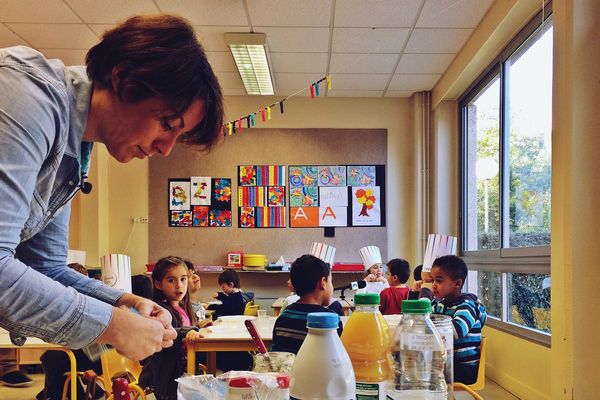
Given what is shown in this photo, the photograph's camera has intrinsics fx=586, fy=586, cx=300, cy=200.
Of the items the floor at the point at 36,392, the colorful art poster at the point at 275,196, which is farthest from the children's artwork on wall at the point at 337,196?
the floor at the point at 36,392

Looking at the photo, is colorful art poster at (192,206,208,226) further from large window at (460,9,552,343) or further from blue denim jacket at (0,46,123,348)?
blue denim jacket at (0,46,123,348)

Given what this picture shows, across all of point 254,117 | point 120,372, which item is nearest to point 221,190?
point 254,117

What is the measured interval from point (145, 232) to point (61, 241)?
219 inches

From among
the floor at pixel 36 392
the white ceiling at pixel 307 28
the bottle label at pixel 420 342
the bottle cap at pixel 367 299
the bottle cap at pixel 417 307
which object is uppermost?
the white ceiling at pixel 307 28

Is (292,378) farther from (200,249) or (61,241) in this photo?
(200,249)

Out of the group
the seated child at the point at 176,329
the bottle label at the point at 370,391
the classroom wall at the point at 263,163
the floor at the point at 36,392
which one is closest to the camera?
the bottle label at the point at 370,391

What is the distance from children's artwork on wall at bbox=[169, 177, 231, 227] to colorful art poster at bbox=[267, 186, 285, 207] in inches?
17.7

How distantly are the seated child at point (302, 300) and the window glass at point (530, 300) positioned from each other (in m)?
1.76

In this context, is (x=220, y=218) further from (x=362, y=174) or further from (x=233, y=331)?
(x=233, y=331)

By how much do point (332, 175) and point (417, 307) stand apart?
5.62 meters

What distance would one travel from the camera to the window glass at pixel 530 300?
374 cm

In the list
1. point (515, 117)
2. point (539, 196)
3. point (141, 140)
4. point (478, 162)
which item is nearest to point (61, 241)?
point (141, 140)

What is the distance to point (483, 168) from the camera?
17.3 feet

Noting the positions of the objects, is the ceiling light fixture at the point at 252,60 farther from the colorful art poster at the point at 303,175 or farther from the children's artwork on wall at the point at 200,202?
the children's artwork on wall at the point at 200,202
